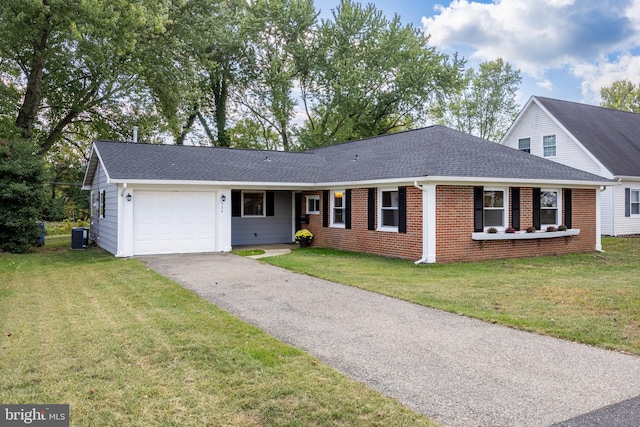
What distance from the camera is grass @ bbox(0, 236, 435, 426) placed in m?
3.42

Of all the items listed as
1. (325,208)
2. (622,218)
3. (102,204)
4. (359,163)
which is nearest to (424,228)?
(359,163)

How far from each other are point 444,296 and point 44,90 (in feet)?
72.5

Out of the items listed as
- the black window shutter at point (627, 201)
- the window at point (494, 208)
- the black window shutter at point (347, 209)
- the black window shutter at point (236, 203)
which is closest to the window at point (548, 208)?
the window at point (494, 208)

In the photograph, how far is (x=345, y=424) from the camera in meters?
3.28

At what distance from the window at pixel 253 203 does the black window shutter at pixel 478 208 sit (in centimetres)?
847

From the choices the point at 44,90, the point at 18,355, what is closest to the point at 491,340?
the point at 18,355

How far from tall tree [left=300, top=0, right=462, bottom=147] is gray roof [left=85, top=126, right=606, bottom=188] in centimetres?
1287

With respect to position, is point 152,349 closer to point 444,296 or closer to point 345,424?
→ point 345,424

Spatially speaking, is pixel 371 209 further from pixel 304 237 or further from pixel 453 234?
pixel 304 237

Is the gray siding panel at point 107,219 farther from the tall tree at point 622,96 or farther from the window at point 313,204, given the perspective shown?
the tall tree at point 622,96

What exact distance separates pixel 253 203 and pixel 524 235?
9834 mm

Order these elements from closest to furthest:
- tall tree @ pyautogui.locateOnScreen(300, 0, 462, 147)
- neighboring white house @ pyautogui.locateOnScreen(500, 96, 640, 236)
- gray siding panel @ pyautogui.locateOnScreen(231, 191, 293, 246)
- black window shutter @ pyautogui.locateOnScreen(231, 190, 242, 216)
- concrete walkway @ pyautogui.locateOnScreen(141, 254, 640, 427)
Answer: concrete walkway @ pyautogui.locateOnScreen(141, 254, 640, 427) < black window shutter @ pyautogui.locateOnScreen(231, 190, 242, 216) < gray siding panel @ pyautogui.locateOnScreen(231, 191, 293, 246) < neighboring white house @ pyautogui.locateOnScreen(500, 96, 640, 236) < tall tree @ pyautogui.locateOnScreen(300, 0, 462, 147)

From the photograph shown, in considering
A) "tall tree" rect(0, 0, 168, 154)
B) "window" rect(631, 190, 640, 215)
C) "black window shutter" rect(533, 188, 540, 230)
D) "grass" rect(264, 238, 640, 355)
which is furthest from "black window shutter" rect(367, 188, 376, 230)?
"window" rect(631, 190, 640, 215)

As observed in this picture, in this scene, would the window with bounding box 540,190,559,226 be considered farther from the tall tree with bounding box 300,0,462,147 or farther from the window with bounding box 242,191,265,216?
the tall tree with bounding box 300,0,462,147
